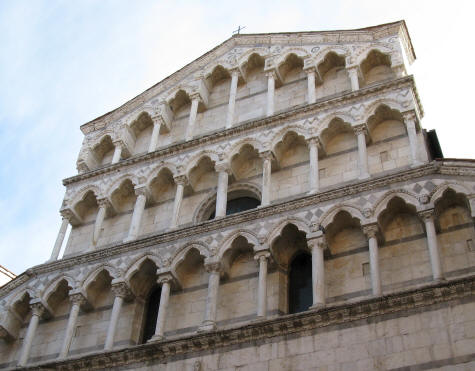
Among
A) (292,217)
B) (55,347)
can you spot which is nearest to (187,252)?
(292,217)

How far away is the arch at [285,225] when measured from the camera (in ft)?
33.5

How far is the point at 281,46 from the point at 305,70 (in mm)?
1145

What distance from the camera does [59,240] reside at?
1271 cm

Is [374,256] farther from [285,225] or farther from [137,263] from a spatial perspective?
[137,263]

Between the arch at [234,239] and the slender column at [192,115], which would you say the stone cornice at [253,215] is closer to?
the arch at [234,239]

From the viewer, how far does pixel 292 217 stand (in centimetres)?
1042

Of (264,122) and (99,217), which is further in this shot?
(99,217)

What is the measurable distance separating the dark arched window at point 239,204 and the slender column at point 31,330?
10.1 feet

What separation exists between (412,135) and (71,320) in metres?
5.73

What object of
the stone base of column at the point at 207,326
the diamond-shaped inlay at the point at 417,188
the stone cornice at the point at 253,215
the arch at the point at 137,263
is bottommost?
the stone base of column at the point at 207,326

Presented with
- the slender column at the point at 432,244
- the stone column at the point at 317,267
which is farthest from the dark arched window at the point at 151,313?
the slender column at the point at 432,244

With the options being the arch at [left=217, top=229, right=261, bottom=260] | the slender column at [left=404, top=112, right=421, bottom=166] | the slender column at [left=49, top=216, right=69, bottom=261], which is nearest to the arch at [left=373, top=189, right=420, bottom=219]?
the slender column at [left=404, top=112, right=421, bottom=166]

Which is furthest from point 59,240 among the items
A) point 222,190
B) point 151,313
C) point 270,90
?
point 270,90

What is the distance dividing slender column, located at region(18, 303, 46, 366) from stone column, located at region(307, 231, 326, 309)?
14.8 ft
